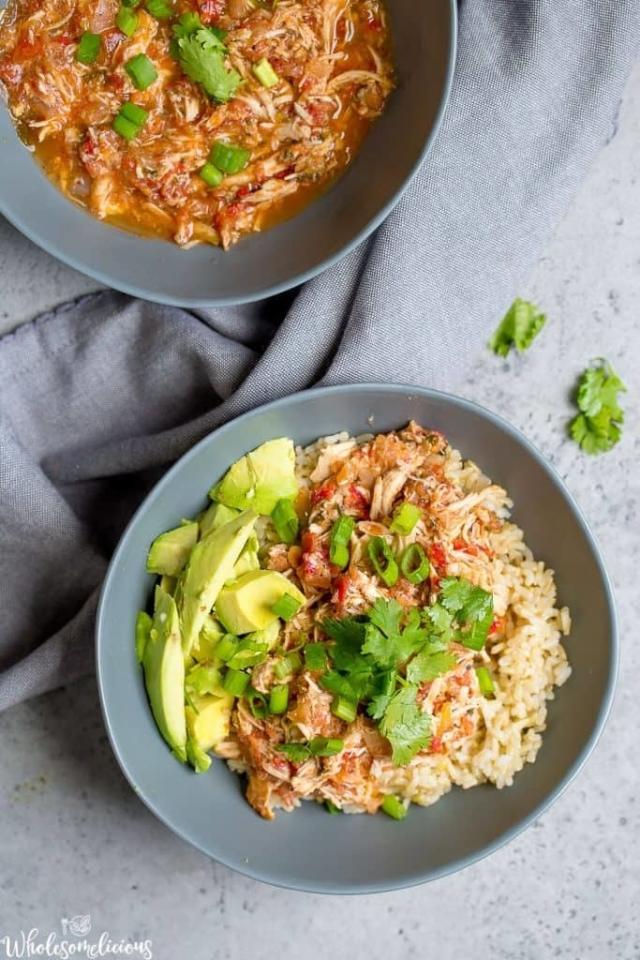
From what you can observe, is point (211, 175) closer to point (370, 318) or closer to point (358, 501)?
point (370, 318)

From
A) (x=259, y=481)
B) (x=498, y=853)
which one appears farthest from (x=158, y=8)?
(x=498, y=853)

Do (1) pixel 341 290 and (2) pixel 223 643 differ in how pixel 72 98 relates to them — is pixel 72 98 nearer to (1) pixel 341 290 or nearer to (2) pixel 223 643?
(1) pixel 341 290

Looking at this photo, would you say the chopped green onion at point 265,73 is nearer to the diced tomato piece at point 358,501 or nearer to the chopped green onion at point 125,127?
the chopped green onion at point 125,127

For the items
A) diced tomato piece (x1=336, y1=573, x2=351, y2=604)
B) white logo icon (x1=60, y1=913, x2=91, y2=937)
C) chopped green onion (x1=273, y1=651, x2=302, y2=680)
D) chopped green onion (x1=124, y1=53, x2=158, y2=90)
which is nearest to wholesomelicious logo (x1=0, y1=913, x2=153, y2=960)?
white logo icon (x1=60, y1=913, x2=91, y2=937)

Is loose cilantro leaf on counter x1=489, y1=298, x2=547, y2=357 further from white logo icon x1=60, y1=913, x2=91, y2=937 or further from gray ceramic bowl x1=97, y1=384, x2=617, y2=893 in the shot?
white logo icon x1=60, y1=913, x2=91, y2=937

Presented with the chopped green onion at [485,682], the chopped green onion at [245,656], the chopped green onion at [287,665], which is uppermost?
the chopped green onion at [245,656]

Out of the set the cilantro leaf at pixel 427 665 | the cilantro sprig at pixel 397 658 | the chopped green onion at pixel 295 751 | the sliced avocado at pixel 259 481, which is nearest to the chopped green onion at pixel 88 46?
the sliced avocado at pixel 259 481

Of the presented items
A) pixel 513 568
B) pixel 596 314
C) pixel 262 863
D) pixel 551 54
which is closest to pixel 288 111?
pixel 551 54

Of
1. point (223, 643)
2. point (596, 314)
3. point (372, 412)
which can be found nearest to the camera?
point (223, 643)
